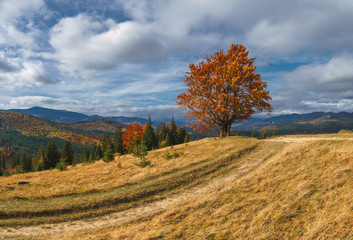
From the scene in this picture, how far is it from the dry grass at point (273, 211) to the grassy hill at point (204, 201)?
34 mm

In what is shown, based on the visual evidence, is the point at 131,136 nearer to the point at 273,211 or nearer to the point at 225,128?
the point at 225,128

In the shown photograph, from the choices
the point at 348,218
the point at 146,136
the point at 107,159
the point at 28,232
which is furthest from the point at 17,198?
the point at 146,136

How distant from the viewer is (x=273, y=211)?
7.28 meters

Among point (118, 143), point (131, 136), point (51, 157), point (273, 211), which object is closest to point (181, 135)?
point (131, 136)

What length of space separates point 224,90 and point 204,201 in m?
20.1

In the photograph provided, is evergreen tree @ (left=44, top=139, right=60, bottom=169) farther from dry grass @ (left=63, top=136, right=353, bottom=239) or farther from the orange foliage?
dry grass @ (left=63, top=136, right=353, bottom=239)

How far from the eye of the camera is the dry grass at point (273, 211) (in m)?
6.06

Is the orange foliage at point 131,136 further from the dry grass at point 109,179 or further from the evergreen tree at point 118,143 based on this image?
the dry grass at point 109,179

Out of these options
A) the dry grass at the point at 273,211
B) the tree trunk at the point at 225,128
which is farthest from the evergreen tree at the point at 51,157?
the dry grass at the point at 273,211

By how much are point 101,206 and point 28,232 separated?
152 inches

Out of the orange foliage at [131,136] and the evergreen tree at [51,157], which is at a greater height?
the orange foliage at [131,136]

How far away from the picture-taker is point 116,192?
13.9 meters

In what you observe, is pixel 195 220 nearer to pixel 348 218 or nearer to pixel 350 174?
pixel 348 218

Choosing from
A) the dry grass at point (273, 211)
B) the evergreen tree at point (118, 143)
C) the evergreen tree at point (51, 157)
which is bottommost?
the evergreen tree at point (51, 157)
